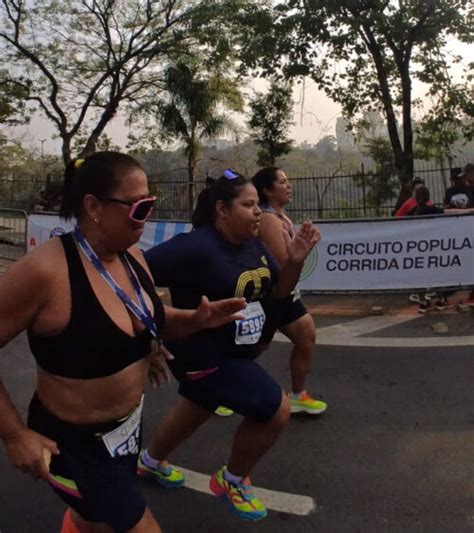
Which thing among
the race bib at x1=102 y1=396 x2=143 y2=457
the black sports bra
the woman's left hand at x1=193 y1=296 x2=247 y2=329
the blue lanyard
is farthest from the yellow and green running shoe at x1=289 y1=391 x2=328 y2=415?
the black sports bra

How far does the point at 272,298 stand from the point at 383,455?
4.32ft

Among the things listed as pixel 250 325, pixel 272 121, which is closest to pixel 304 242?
pixel 250 325

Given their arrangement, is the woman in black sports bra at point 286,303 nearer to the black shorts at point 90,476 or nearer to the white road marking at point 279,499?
the white road marking at point 279,499

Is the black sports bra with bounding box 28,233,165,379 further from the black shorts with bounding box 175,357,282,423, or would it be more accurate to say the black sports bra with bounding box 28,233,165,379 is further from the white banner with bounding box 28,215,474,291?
the white banner with bounding box 28,215,474,291

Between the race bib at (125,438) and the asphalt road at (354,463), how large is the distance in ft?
3.47

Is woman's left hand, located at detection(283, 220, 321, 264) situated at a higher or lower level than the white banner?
higher

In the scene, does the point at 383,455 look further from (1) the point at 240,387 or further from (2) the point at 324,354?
(2) the point at 324,354

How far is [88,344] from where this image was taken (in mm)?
1693

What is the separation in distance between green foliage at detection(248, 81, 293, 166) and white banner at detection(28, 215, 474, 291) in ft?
28.6

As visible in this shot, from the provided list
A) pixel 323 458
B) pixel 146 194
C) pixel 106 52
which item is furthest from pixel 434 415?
pixel 106 52

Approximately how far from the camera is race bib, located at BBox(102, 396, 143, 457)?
1.84 m

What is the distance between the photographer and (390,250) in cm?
709

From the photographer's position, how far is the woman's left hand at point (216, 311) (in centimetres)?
209

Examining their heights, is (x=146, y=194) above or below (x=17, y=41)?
below
